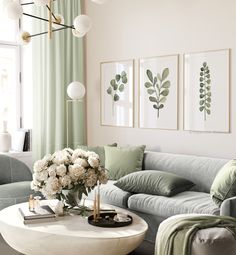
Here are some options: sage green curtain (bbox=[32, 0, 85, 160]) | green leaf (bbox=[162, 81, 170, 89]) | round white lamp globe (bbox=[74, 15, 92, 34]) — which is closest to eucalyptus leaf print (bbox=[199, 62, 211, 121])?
green leaf (bbox=[162, 81, 170, 89])

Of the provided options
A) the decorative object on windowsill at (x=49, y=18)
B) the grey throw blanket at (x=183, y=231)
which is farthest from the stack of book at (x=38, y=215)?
the decorative object on windowsill at (x=49, y=18)

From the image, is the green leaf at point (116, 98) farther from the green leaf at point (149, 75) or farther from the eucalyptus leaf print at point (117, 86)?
the green leaf at point (149, 75)

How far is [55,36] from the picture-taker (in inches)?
246

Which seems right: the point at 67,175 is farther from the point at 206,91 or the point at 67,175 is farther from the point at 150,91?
the point at 150,91

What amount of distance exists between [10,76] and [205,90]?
2786 millimetres

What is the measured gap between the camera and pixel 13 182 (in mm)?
5438

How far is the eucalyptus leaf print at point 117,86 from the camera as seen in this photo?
602cm

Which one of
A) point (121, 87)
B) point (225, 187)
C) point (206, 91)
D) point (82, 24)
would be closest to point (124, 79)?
point (121, 87)

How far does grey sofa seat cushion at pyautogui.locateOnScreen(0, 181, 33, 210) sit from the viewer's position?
4707 mm

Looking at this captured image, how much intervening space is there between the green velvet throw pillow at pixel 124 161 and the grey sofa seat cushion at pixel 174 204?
817 mm

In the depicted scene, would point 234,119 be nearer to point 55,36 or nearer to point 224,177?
point 224,177

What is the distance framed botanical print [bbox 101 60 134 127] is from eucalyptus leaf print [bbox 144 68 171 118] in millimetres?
323

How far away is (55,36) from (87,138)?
1.48 m

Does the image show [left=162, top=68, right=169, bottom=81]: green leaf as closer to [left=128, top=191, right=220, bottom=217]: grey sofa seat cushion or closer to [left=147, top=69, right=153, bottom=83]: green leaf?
[left=147, top=69, right=153, bottom=83]: green leaf
